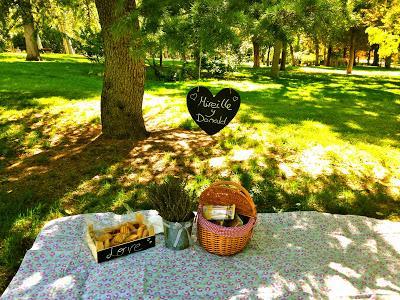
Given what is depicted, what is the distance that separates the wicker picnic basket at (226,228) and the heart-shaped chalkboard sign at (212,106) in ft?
2.19

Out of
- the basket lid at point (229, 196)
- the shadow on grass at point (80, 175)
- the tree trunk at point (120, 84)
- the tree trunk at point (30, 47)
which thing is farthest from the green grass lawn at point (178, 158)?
the tree trunk at point (30, 47)

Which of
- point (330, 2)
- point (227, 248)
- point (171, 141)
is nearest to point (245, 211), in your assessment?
point (227, 248)

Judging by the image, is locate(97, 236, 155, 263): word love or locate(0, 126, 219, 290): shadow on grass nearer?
locate(97, 236, 155, 263): word love

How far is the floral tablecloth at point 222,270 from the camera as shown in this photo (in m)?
2.82

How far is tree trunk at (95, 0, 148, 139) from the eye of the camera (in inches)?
217

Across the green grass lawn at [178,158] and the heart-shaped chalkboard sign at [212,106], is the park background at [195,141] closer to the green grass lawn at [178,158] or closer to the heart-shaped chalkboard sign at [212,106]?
the green grass lawn at [178,158]

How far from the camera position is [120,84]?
5.76 metres

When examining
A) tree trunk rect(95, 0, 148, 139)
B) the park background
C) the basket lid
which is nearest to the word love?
the basket lid

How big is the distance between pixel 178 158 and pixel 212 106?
2000 millimetres

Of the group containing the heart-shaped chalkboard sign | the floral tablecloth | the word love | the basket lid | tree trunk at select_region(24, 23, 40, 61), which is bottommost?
the floral tablecloth

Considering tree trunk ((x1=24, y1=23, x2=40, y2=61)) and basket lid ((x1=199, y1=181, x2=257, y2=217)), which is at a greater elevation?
tree trunk ((x1=24, y1=23, x2=40, y2=61))

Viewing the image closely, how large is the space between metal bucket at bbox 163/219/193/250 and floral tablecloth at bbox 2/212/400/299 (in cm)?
6

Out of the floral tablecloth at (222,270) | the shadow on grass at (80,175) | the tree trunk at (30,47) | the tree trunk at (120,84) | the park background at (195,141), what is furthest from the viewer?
the tree trunk at (30,47)

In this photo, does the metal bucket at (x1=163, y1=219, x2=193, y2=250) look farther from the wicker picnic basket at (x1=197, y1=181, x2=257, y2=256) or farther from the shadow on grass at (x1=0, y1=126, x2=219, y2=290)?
the shadow on grass at (x1=0, y1=126, x2=219, y2=290)
